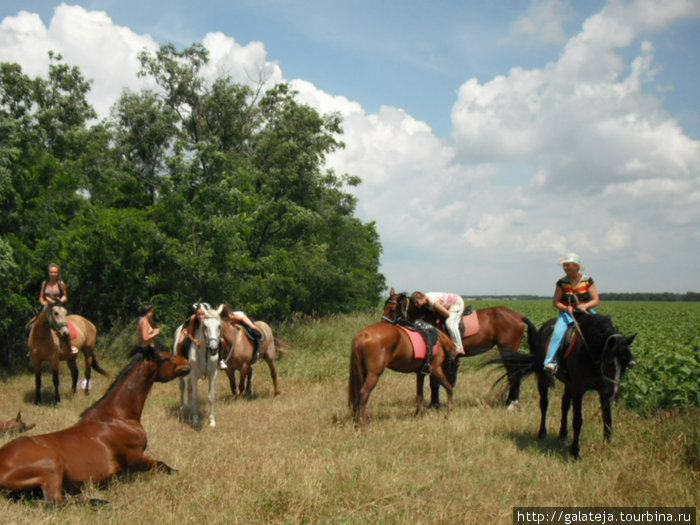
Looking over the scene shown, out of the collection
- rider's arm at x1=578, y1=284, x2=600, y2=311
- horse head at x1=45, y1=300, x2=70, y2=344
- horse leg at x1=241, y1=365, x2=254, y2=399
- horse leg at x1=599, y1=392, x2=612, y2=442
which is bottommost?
horse leg at x1=241, y1=365, x2=254, y2=399

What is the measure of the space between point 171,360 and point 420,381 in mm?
4768

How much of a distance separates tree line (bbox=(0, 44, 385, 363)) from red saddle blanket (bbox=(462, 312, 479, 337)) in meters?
7.72

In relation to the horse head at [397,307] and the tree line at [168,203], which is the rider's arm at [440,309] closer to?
the horse head at [397,307]

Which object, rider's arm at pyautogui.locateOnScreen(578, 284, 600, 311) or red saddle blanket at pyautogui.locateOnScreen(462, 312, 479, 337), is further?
red saddle blanket at pyautogui.locateOnScreen(462, 312, 479, 337)

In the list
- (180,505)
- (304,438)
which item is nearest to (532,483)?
(304,438)

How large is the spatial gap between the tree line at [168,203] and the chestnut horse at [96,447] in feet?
25.0

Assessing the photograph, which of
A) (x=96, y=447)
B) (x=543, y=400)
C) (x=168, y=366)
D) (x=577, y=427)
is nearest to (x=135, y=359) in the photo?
(x=168, y=366)

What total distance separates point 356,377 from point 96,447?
389 centimetres

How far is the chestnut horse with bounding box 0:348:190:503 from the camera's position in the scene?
4.61 m

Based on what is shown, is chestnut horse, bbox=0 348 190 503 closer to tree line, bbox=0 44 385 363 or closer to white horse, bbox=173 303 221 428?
white horse, bbox=173 303 221 428

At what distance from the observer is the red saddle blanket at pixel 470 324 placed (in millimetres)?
10727

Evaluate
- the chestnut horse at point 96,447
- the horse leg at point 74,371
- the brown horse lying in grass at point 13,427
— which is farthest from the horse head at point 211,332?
the horse leg at point 74,371

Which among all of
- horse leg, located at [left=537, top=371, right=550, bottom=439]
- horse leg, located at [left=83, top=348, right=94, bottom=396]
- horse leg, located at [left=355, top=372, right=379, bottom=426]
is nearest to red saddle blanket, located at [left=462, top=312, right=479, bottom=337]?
horse leg, located at [left=537, top=371, right=550, bottom=439]

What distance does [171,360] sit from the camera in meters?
5.97
